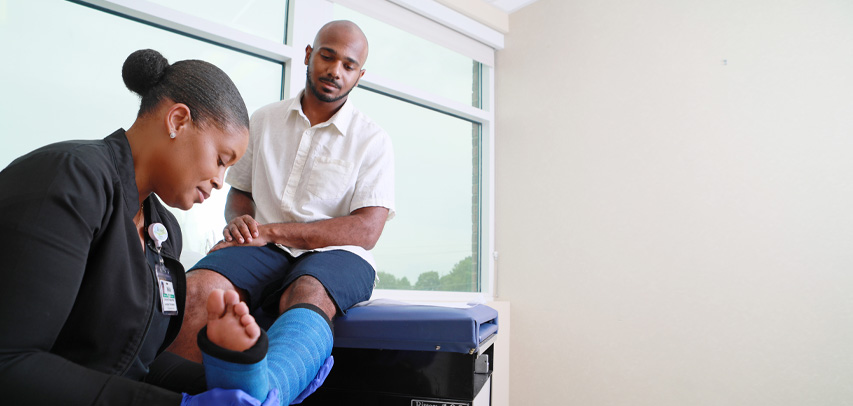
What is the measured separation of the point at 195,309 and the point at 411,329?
46cm

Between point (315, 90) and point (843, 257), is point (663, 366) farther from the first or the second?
point (315, 90)

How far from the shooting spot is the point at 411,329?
123 centimetres

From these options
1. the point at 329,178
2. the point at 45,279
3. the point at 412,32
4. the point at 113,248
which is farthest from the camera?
the point at 412,32

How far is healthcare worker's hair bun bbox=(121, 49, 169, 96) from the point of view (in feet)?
2.96

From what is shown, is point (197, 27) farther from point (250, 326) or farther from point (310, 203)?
point (250, 326)

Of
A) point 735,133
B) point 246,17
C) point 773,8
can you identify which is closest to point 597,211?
point 735,133

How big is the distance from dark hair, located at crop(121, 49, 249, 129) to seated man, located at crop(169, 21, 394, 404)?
443mm

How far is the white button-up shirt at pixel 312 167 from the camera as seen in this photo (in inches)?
63.4

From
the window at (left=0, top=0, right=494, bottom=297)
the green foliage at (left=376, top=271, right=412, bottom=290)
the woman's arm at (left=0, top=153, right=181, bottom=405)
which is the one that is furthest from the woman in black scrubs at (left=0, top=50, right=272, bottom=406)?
the green foliage at (left=376, top=271, right=412, bottom=290)

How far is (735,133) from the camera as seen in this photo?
2.39 m

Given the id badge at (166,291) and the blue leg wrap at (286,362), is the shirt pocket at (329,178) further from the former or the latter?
the id badge at (166,291)

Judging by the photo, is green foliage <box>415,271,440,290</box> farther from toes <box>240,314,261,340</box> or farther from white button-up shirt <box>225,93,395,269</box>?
toes <box>240,314,261,340</box>

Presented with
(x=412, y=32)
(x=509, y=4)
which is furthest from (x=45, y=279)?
(x=509, y=4)

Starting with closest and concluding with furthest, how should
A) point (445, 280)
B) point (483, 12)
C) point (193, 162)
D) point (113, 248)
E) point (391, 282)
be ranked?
point (113, 248)
point (193, 162)
point (391, 282)
point (445, 280)
point (483, 12)
